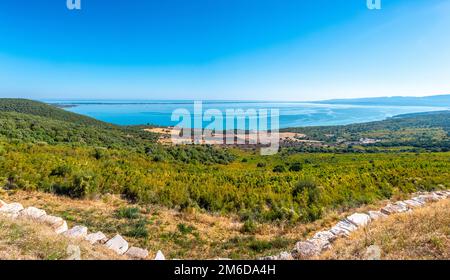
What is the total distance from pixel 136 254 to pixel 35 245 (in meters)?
1.69

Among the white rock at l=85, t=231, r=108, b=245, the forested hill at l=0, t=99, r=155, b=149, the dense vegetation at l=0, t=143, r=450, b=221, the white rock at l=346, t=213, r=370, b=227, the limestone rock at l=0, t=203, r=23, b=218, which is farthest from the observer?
the forested hill at l=0, t=99, r=155, b=149

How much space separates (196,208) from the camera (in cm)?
798

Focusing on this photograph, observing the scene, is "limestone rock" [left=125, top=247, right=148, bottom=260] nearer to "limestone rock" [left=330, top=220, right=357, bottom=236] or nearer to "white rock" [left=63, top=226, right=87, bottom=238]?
"white rock" [left=63, top=226, right=87, bottom=238]

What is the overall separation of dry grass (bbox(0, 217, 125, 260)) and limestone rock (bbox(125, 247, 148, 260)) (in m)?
0.30

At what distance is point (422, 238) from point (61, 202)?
9440 mm

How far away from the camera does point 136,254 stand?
464 centimetres

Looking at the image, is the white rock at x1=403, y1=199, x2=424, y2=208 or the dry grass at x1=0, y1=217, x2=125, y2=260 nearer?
the dry grass at x1=0, y1=217, x2=125, y2=260

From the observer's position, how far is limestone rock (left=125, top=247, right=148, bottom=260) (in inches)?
180

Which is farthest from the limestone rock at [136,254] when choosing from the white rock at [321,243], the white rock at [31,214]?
the white rock at [321,243]

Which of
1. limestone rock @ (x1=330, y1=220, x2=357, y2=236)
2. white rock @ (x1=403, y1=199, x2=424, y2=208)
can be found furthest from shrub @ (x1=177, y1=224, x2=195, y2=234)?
white rock @ (x1=403, y1=199, x2=424, y2=208)

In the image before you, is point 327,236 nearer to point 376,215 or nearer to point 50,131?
point 376,215

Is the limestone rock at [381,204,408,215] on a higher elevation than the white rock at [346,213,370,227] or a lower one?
lower
